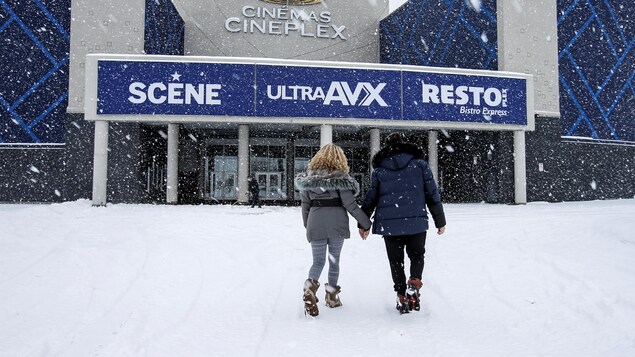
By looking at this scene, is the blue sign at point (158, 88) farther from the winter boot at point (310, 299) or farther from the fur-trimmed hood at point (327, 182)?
the winter boot at point (310, 299)

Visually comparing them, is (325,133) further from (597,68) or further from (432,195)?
(597,68)

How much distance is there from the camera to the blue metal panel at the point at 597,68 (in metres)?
21.7

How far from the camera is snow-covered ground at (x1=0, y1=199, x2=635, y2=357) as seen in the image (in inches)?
122

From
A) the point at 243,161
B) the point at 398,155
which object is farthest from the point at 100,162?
the point at 398,155

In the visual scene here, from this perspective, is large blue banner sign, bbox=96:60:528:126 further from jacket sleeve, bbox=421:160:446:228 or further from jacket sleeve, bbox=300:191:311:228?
jacket sleeve, bbox=421:160:446:228

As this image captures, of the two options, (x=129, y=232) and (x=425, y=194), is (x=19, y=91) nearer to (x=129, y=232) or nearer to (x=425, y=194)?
(x=129, y=232)

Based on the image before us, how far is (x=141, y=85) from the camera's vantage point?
1723 centimetres

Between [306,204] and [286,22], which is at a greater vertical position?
[286,22]

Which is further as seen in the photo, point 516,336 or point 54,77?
point 54,77

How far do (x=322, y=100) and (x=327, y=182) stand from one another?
14.6 meters

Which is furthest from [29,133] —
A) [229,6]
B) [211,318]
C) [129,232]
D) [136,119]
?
[211,318]

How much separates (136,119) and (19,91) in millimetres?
7431

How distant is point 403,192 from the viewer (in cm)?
393

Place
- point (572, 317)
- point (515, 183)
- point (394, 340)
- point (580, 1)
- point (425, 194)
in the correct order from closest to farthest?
point (394, 340)
point (572, 317)
point (425, 194)
point (515, 183)
point (580, 1)
